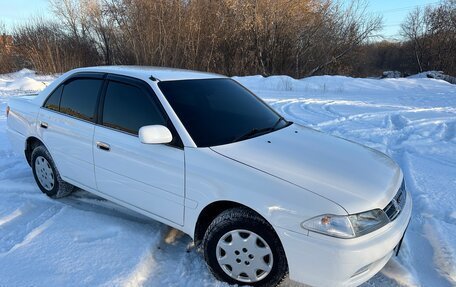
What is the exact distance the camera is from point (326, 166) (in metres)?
2.79

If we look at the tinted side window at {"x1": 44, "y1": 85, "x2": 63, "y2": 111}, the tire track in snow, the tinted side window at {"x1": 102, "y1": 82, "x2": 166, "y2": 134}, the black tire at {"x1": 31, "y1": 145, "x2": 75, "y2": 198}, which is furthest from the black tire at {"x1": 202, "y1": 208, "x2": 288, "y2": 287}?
the tinted side window at {"x1": 44, "y1": 85, "x2": 63, "y2": 111}

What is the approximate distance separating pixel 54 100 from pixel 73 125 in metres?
0.62

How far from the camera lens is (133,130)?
3.21m

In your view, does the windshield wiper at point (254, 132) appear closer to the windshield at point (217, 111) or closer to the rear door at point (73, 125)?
the windshield at point (217, 111)

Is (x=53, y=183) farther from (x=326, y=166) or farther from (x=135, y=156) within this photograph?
(x=326, y=166)

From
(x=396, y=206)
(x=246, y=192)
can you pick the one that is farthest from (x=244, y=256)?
(x=396, y=206)

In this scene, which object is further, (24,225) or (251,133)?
(24,225)

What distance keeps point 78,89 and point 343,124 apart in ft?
19.1

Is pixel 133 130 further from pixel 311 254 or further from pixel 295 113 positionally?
pixel 295 113

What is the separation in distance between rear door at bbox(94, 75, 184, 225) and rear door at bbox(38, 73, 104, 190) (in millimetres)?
161

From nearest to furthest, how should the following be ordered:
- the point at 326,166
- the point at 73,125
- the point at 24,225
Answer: the point at 326,166
the point at 24,225
the point at 73,125

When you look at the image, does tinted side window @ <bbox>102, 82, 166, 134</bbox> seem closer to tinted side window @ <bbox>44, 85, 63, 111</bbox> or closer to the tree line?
tinted side window @ <bbox>44, 85, 63, 111</bbox>

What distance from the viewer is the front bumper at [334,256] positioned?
7.57ft

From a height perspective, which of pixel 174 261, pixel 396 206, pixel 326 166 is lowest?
pixel 174 261
